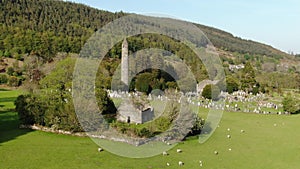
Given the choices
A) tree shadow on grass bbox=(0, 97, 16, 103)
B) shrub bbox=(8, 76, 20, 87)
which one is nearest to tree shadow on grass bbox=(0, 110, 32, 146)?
tree shadow on grass bbox=(0, 97, 16, 103)

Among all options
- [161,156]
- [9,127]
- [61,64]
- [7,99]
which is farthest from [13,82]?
[161,156]

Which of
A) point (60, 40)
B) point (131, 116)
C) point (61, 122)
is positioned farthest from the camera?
point (60, 40)

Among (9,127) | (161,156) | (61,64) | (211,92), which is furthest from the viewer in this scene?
(211,92)

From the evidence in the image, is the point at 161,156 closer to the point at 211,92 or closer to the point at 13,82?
the point at 211,92

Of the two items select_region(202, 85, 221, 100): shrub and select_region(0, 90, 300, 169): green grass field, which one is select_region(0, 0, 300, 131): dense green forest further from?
select_region(0, 90, 300, 169): green grass field

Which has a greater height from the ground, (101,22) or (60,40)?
(101,22)

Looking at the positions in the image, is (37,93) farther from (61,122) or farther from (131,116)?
(131,116)

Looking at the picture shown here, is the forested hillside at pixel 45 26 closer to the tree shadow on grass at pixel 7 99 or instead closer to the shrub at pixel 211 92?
the tree shadow on grass at pixel 7 99

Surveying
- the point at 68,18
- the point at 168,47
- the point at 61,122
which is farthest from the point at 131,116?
the point at 68,18
